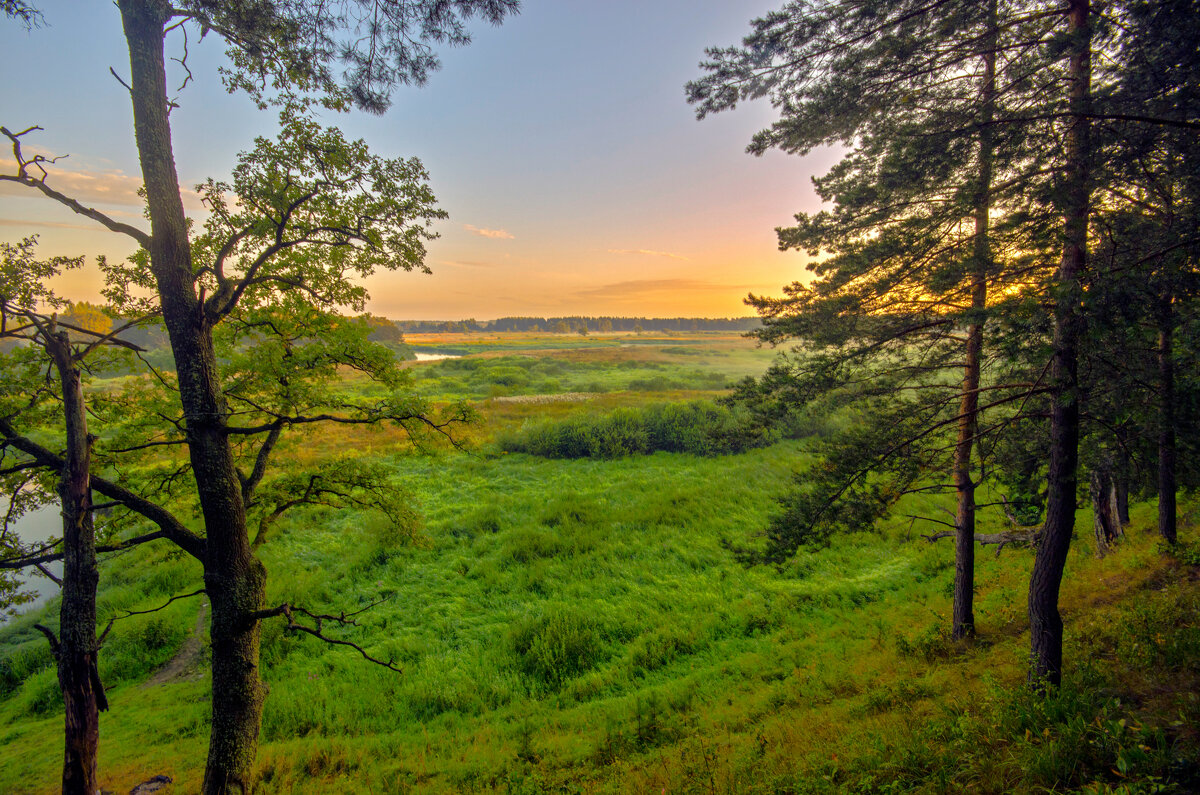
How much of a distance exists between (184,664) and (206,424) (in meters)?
8.91

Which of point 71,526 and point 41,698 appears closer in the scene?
point 71,526

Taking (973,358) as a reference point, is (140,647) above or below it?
below

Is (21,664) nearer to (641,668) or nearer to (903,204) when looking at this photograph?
(641,668)

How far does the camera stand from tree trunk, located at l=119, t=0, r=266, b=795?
5.02 m

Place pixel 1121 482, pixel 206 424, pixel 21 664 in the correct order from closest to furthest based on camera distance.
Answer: pixel 206 424 < pixel 1121 482 < pixel 21 664

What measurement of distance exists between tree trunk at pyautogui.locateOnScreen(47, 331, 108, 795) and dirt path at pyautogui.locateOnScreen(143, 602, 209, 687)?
596 cm

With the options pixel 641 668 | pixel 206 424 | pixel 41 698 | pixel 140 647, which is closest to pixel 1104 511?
pixel 641 668

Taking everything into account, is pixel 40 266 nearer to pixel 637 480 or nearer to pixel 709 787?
pixel 709 787

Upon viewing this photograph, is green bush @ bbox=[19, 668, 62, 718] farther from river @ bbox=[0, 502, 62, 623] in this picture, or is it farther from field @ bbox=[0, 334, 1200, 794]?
river @ bbox=[0, 502, 62, 623]

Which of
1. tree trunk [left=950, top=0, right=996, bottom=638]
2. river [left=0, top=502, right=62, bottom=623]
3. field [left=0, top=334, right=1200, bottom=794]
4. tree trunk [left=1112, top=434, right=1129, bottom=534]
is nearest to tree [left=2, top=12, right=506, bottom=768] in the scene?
field [left=0, top=334, right=1200, bottom=794]

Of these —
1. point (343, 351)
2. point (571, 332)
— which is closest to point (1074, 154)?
point (343, 351)

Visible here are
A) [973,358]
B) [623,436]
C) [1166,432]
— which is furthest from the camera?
[623,436]

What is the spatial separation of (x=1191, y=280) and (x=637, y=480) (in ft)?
60.4

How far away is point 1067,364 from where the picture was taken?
488cm
